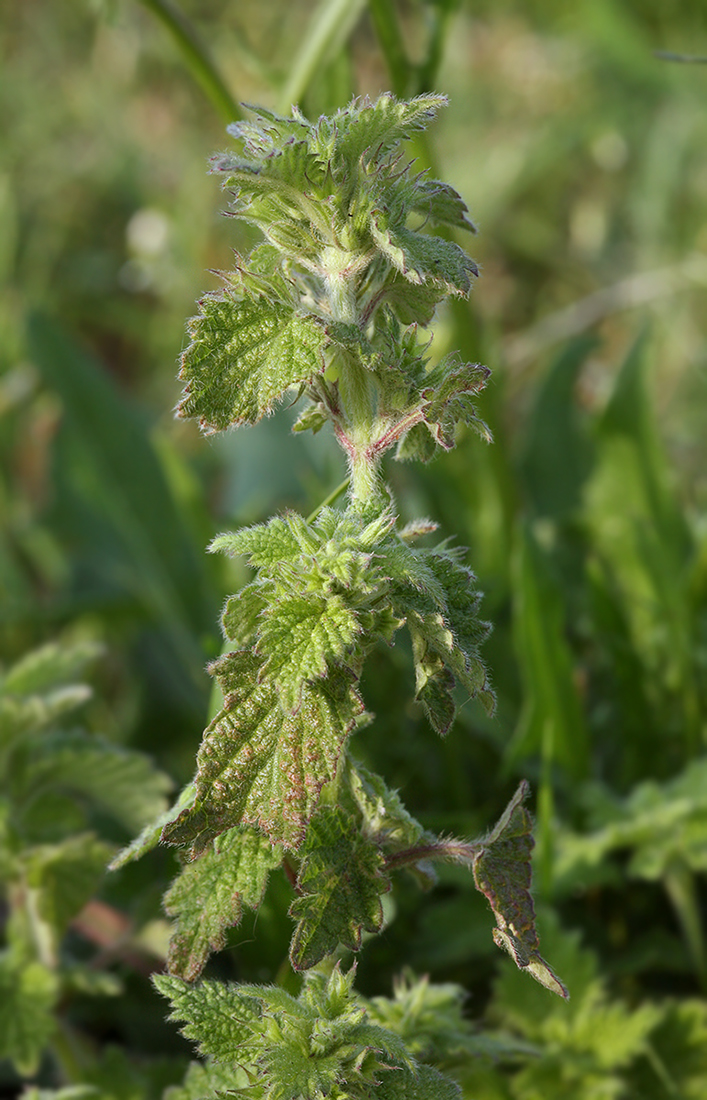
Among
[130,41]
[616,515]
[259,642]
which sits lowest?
[259,642]

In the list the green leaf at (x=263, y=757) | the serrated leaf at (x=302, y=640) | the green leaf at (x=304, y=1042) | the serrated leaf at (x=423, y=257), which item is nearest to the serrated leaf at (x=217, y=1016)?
the green leaf at (x=304, y=1042)

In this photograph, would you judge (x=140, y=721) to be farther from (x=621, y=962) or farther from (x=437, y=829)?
(x=621, y=962)

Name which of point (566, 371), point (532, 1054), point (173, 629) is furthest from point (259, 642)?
point (566, 371)

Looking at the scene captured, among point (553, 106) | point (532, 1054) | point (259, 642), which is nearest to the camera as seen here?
point (259, 642)

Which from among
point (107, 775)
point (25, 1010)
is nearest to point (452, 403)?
point (107, 775)

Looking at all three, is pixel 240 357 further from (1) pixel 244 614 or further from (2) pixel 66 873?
Result: (2) pixel 66 873

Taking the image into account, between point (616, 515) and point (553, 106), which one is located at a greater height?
point (553, 106)

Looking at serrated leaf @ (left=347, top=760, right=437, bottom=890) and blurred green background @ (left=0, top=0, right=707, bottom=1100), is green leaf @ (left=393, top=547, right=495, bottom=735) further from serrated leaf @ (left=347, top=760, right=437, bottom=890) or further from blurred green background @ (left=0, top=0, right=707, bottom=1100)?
blurred green background @ (left=0, top=0, right=707, bottom=1100)
